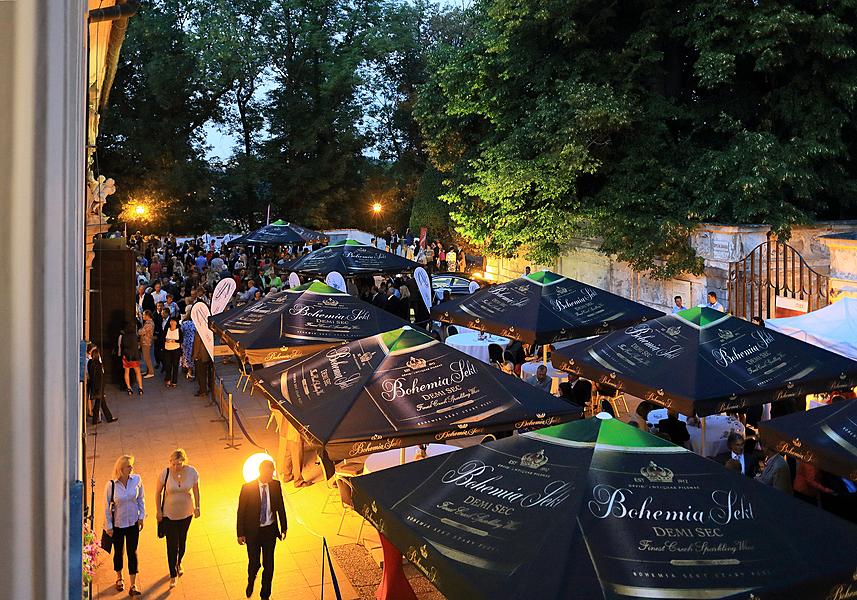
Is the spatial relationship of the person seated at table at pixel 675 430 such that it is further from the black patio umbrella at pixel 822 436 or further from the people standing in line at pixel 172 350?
the people standing in line at pixel 172 350

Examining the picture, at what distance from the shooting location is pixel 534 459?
18.1ft

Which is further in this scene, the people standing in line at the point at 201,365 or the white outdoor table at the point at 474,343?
the people standing in line at the point at 201,365

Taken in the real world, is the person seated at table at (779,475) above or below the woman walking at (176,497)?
above

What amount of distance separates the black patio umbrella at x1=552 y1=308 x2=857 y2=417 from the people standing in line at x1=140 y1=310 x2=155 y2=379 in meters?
10.3

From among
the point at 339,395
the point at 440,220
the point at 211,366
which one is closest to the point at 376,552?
the point at 339,395

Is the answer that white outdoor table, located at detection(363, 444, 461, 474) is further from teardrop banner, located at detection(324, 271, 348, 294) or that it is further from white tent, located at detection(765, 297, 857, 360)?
teardrop banner, located at detection(324, 271, 348, 294)

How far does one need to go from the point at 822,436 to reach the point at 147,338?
14.1 meters

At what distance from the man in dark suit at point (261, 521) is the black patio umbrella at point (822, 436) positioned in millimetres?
4721

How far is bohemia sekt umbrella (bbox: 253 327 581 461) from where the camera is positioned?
25.1 ft

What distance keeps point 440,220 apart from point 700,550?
89.4 feet

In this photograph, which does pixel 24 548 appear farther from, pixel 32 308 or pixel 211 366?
pixel 211 366

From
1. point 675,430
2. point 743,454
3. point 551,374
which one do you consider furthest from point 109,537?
point 551,374

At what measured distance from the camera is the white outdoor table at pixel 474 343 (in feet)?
51.7

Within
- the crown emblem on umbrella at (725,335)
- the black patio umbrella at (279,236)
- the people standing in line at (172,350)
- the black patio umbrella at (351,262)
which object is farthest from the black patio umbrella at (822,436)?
the black patio umbrella at (279,236)
